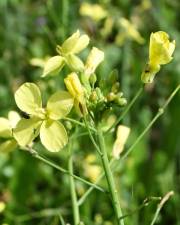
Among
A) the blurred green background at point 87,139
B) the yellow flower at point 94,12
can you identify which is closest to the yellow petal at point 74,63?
the blurred green background at point 87,139

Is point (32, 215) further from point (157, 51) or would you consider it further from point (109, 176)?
point (157, 51)

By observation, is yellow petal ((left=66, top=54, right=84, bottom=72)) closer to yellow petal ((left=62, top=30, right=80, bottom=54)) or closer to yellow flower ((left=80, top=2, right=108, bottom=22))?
yellow petal ((left=62, top=30, right=80, bottom=54))

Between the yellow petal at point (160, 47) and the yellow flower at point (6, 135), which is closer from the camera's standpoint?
the yellow petal at point (160, 47)

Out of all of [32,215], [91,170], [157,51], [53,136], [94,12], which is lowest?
[32,215]

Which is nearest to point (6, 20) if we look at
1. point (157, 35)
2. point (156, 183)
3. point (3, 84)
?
point (3, 84)

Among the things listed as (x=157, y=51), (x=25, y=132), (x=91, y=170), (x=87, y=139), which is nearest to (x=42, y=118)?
(x=25, y=132)

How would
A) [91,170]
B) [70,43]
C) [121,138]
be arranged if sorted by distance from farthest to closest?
[91,170]
[121,138]
[70,43]

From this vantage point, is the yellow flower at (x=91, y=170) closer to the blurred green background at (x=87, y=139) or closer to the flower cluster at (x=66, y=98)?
the blurred green background at (x=87, y=139)

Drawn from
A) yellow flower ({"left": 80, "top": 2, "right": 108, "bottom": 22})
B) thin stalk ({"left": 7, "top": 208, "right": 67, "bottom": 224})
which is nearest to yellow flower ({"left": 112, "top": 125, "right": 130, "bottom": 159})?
thin stalk ({"left": 7, "top": 208, "right": 67, "bottom": 224})
